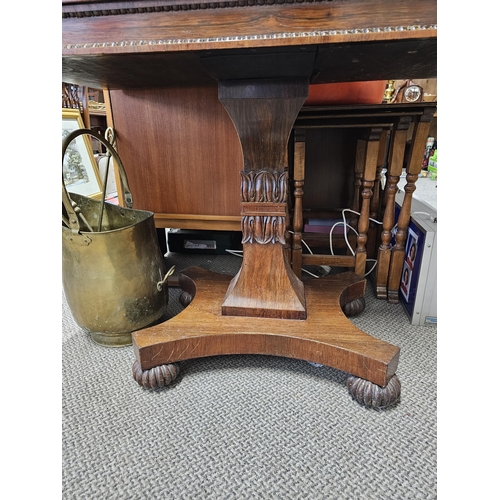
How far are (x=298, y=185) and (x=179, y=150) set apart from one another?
443mm

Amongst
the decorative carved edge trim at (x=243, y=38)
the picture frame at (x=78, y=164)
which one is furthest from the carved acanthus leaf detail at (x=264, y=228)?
the picture frame at (x=78, y=164)

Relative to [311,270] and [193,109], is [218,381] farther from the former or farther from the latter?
[193,109]

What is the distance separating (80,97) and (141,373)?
2367mm

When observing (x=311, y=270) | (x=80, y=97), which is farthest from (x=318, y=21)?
(x=80, y=97)

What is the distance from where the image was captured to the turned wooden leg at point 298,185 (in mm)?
992

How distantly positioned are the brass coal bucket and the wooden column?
21 centimetres

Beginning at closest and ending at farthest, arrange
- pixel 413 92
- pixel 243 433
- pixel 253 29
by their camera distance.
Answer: pixel 253 29 < pixel 243 433 < pixel 413 92

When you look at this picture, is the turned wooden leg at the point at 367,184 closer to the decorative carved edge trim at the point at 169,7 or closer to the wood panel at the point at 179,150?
the wood panel at the point at 179,150

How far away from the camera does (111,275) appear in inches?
31.1

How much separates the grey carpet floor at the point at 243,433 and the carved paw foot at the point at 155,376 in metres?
0.02

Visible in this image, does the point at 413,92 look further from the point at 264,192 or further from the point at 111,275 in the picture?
the point at 111,275

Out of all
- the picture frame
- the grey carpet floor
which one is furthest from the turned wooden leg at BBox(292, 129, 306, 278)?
the picture frame

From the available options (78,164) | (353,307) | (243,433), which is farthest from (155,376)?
(78,164)

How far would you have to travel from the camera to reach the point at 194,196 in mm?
1239
